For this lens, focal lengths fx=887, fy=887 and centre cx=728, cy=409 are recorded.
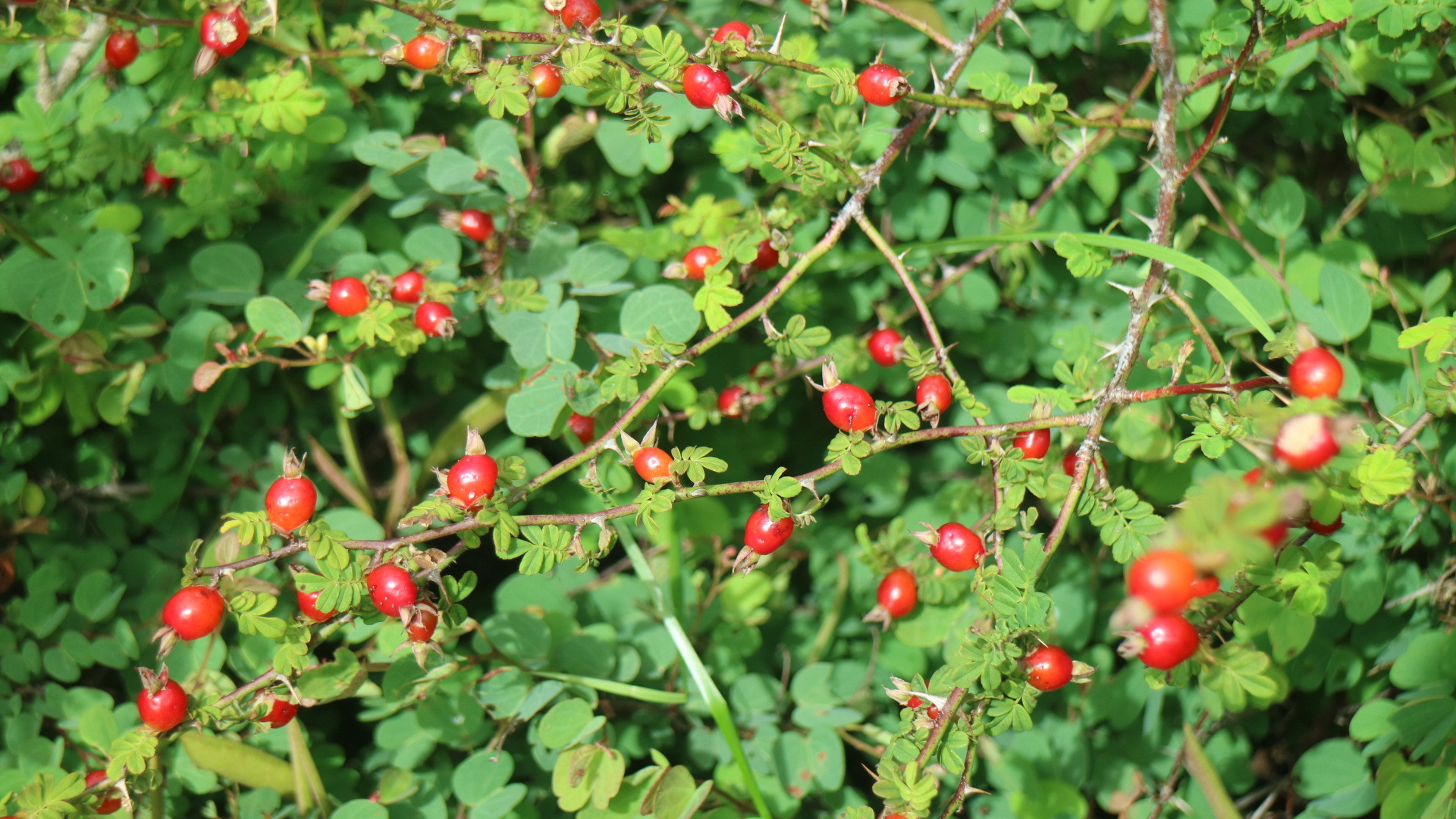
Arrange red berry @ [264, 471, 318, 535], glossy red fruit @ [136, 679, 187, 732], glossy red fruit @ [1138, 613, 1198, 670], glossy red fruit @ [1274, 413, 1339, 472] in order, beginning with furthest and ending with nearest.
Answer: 1. glossy red fruit @ [136, 679, 187, 732]
2. red berry @ [264, 471, 318, 535]
3. glossy red fruit @ [1138, 613, 1198, 670]
4. glossy red fruit @ [1274, 413, 1339, 472]

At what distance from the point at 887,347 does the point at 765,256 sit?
35 centimetres

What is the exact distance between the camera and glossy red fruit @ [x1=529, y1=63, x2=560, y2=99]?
1707 millimetres

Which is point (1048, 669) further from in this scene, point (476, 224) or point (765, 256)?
point (476, 224)

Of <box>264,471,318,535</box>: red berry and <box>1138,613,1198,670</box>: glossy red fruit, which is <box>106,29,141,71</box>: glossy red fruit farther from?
<box>1138,613,1198,670</box>: glossy red fruit

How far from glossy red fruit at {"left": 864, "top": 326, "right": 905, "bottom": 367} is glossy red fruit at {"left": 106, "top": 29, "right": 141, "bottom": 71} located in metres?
1.87

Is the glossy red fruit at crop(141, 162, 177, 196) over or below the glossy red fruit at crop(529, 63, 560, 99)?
below

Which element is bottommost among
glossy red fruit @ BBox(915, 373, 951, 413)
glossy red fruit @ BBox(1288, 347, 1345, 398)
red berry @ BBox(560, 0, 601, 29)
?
glossy red fruit @ BBox(915, 373, 951, 413)

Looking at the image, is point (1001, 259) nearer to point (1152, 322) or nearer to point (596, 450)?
point (1152, 322)

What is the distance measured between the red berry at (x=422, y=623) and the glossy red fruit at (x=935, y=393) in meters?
0.93

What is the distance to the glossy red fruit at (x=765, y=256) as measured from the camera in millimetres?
1908

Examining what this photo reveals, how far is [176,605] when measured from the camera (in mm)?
1517

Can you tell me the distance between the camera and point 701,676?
75.0 inches

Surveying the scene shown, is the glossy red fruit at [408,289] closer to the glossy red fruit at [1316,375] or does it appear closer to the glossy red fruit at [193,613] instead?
the glossy red fruit at [193,613]

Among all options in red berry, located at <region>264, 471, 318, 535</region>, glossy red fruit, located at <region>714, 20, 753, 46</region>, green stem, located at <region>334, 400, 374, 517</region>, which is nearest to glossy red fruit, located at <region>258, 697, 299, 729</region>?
red berry, located at <region>264, 471, 318, 535</region>
